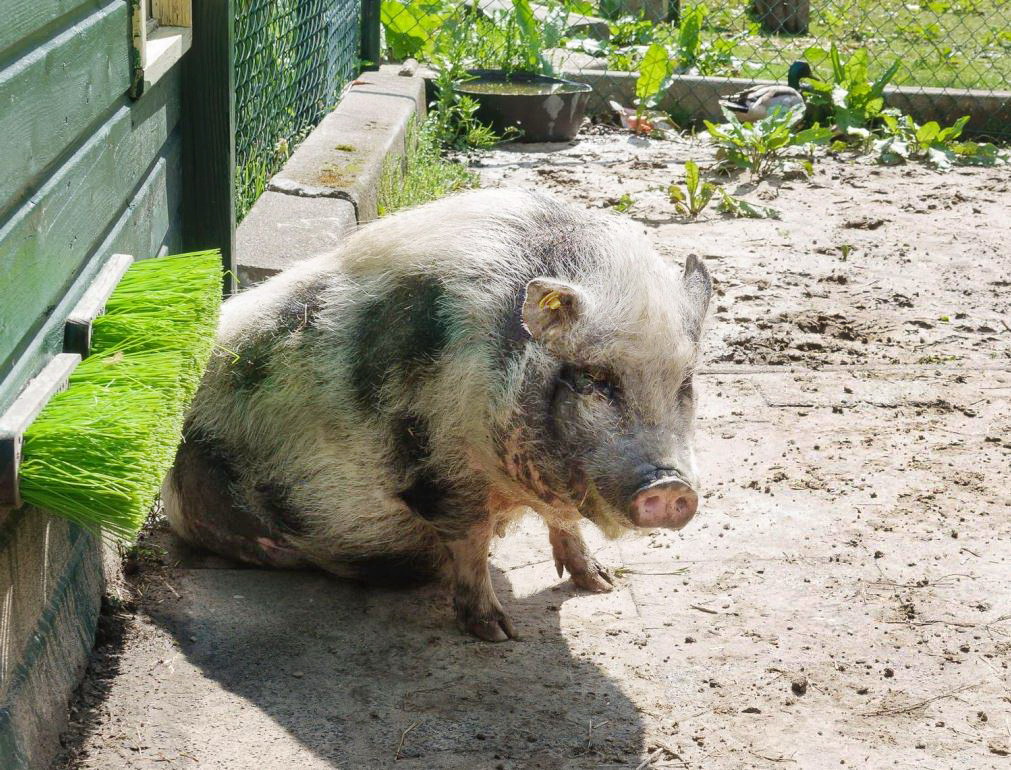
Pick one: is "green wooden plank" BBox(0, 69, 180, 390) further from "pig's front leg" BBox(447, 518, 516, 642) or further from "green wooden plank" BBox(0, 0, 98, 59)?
"pig's front leg" BBox(447, 518, 516, 642)

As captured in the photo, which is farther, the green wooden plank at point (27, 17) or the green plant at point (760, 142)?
the green plant at point (760, 142)

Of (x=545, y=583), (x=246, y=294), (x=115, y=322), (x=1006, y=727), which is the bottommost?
(x=545, y=583)

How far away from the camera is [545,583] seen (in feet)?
12.9

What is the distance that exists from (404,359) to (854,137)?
6563 mm

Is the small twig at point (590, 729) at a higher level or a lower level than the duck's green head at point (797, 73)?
lower

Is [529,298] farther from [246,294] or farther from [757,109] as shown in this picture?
[757,109]

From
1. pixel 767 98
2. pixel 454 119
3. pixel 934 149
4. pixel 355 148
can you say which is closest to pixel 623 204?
pixel 355 148

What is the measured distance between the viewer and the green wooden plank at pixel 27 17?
2.25 metres

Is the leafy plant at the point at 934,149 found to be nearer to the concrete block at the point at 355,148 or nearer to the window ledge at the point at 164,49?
the concrete block at the point at 355,148

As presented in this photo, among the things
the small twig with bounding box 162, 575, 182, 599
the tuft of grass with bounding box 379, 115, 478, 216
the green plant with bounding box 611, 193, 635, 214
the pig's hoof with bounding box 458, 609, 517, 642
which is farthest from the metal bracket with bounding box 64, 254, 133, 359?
the green plant with bounding box 611, 193, 635, 214

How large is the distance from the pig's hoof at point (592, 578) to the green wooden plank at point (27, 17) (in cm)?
212

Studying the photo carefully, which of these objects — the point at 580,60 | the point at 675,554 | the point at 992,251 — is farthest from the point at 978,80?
the point at 675,554

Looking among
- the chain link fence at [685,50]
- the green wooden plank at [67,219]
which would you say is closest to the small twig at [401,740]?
the green wooden plank at [67,219]

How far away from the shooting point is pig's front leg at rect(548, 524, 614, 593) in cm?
380
